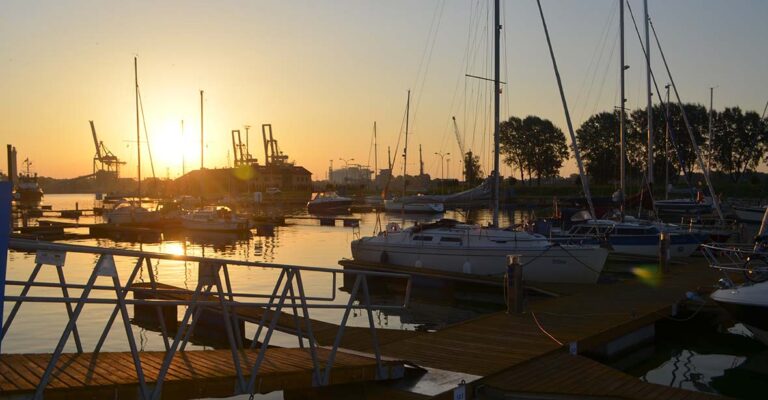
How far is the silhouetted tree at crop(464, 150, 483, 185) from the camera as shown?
115875 millimetres

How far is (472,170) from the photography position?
5010 inches

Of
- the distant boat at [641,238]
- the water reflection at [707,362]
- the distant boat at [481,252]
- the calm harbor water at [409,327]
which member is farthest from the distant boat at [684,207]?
the water reflection at [707,362]

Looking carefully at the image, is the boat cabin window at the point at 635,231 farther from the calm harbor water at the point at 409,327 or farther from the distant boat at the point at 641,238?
the calm harbor water at the point at 409,327

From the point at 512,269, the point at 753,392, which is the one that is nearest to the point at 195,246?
the point at 512,269

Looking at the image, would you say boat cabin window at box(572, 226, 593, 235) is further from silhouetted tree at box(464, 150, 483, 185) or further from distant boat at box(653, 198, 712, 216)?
silhouetted tree at box(464, 150, 483, 185)

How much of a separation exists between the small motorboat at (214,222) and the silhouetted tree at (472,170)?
63.2 m

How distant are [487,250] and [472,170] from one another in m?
103

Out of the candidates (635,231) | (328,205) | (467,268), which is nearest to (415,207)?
(328,205)

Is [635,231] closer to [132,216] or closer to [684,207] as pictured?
[684,207]

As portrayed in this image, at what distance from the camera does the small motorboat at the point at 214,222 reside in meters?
52.7

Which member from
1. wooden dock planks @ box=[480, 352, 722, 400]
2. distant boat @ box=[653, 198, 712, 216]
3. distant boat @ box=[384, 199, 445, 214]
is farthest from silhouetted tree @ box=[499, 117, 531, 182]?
wooden dock planks @ box=[480, 352, 722, 400]

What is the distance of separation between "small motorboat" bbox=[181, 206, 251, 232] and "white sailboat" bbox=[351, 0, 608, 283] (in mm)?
26286

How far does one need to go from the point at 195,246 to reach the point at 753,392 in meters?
36.4

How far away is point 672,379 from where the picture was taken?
49.2 ft
